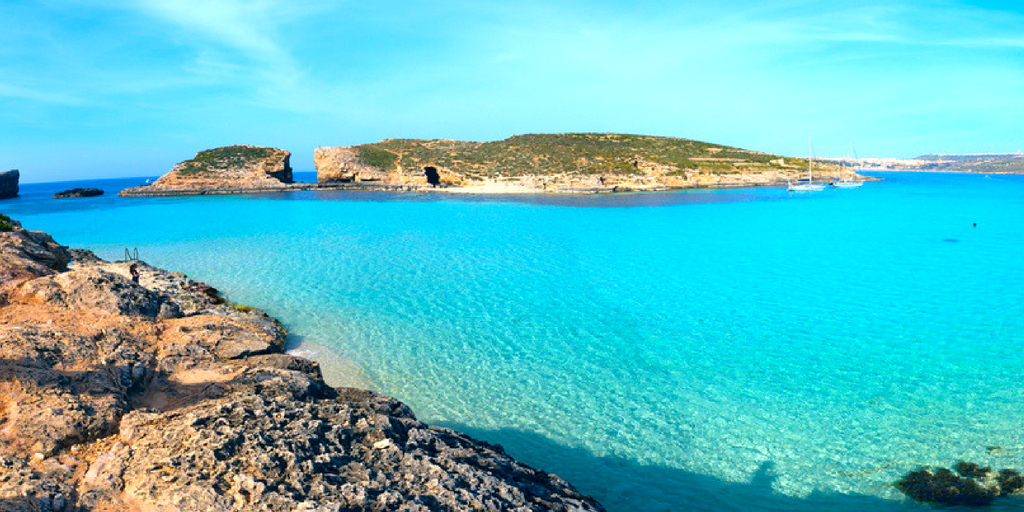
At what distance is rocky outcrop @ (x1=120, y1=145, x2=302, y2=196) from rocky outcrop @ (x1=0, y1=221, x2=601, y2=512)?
93.5 m

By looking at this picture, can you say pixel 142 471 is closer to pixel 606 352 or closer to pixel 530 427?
pixel 530 427

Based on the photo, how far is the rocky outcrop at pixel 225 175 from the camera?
91.5 meters

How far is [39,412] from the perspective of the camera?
6.26 meters

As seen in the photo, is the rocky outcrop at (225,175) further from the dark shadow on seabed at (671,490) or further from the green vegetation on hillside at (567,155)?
the dark shadow on seabed at (671,490)

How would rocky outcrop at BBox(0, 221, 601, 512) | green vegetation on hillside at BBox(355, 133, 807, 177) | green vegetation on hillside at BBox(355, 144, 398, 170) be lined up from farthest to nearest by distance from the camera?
green vegetation on hillside at BBox(355, 144, 398, 170) → green vegetation on hillside at BBox(355, 133, 807, 177) → rocky outcrop at BBox(0, 221, 601, 512)

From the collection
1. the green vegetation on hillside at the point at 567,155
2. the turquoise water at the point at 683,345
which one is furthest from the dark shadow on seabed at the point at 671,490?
the green vegetation on hillside at the point at 567,155

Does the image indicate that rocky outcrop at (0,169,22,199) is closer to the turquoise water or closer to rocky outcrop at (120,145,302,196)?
rocky outcrop at (120,145,302,196)

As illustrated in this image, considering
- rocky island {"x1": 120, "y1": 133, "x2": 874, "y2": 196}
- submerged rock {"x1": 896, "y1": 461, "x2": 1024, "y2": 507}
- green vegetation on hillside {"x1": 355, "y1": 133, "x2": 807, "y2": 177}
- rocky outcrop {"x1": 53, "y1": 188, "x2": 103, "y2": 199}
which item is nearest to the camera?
submerged rock {"x1": 896, "y1": 461, "x2": 1024, "y2": 507}

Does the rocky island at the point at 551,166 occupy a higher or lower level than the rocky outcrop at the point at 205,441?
higher

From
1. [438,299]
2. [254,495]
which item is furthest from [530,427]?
[438,299]

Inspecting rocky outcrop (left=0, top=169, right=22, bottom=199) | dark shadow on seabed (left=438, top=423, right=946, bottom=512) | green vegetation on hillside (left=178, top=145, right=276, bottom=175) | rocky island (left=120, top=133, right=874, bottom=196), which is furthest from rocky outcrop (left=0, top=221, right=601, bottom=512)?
rocky outcrop (left=0, top=169, right=22, bottom=199)

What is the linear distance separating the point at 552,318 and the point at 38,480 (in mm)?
13557

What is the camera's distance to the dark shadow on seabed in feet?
26.4

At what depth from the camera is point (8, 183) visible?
101m
